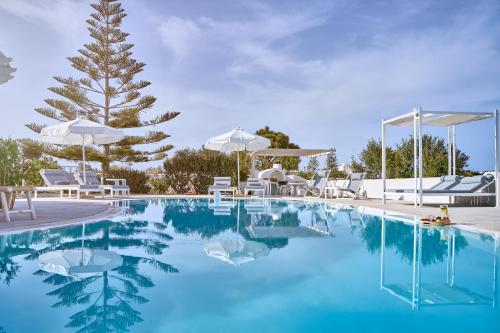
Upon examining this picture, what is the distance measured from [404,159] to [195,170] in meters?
7.59

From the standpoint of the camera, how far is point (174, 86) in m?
18.8

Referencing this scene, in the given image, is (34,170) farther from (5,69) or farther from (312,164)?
(5,69)

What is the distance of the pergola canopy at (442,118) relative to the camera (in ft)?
30.2

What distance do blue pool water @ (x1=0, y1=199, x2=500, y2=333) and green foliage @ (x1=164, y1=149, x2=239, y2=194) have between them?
11534 mm

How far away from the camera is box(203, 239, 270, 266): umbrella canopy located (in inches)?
144

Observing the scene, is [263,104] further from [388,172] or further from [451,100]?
[451,100]

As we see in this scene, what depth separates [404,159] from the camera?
1644 centimetres

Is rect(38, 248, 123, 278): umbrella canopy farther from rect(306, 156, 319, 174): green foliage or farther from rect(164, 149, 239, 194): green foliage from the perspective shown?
rect(306, 156, 319, 174): green foliage

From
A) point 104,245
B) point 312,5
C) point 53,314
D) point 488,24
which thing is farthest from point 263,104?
point 53,314

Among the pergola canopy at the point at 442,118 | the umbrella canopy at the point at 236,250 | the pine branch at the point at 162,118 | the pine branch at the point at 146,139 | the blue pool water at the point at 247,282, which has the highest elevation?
the pine branch at the point at 162,118

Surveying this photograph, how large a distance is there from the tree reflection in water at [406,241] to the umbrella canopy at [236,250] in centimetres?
105

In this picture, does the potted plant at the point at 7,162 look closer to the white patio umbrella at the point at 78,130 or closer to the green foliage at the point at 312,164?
the white patio umbrella at the point at 78,130

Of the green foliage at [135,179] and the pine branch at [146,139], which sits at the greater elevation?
the pine branch at [146,139]

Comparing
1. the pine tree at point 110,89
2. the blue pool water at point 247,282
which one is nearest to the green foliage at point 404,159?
the pine tree at point 110,89
